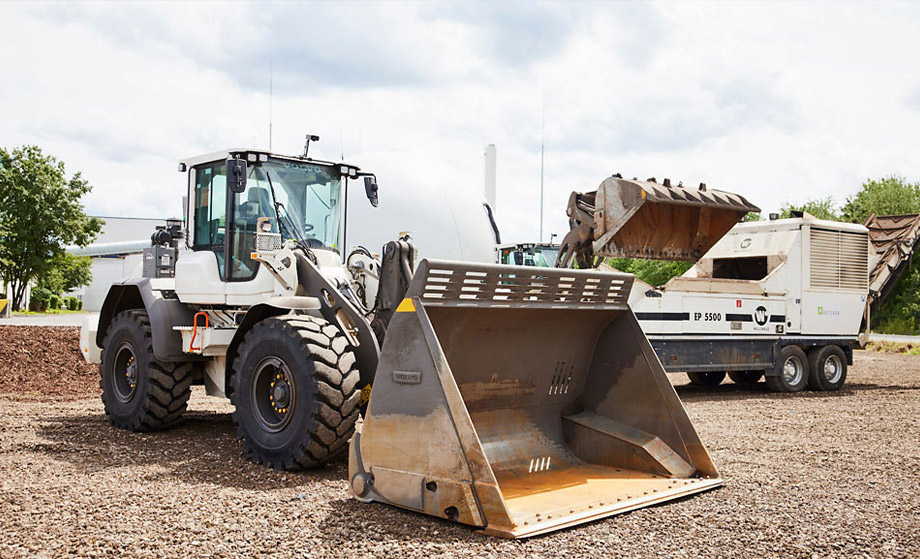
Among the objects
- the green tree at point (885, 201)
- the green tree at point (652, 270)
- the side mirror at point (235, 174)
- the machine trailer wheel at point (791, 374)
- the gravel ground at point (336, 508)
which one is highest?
the green tree at point (885, 201)

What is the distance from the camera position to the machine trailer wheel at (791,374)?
1343 centimetres

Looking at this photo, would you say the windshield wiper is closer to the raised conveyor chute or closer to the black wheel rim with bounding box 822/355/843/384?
the black wheel rim with bounding box 822/355/843/384

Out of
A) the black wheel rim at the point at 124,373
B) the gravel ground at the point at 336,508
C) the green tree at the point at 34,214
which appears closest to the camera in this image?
the gravel ground at the point at 336,508

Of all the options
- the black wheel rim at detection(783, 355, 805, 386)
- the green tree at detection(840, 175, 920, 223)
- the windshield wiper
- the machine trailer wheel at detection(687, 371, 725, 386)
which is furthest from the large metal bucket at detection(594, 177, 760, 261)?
the green tree at detection(840, 175, 920, 223)

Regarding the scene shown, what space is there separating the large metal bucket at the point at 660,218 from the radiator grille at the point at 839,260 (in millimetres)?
2393

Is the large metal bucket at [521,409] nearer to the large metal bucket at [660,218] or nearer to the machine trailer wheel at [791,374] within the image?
the large metal bucket at [660,218]

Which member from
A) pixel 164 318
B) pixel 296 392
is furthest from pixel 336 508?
pixel 164 318

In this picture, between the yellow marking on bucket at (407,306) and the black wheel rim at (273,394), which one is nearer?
the yellow marking on bucket at (407,306)

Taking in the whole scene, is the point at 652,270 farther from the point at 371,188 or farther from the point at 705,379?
the point at 371,188

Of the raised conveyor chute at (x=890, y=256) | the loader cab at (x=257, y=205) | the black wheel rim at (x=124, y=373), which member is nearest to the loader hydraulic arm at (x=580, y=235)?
the loader cab at (x=257, y=205)

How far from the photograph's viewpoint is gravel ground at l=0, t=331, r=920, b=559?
13.9ft

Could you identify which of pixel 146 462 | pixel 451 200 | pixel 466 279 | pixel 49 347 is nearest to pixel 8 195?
pixel 49 347

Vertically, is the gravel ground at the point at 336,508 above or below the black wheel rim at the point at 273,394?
below

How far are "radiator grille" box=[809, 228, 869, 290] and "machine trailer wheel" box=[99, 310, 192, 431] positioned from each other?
33.9ft
